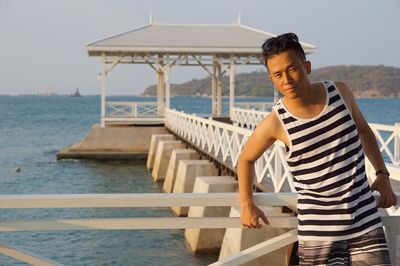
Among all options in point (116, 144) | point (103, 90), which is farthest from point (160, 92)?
point (116, 144)

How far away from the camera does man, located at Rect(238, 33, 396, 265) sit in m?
→ 2.68

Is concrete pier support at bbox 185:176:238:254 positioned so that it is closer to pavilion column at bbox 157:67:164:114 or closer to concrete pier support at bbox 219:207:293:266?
concrete pier support at bbox 219:207:293:266

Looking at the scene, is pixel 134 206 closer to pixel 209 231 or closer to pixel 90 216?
pixel 209 231

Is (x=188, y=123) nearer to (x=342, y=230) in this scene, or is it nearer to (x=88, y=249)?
(x=88, y=249)

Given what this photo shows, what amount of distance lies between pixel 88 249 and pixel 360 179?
8813 millimetres

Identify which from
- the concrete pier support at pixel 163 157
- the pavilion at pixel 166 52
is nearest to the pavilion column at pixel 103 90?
the pavilion at pixel 166 52

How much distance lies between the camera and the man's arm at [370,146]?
2.83 metres

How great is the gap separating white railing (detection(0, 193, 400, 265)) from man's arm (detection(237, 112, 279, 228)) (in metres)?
0.17

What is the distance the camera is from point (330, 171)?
2670 millimetres

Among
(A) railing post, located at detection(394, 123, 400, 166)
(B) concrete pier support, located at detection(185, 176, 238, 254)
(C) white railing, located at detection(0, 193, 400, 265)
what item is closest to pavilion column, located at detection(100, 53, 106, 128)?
(B) concrete pier support, located at detection(185, 176, 238, 254)

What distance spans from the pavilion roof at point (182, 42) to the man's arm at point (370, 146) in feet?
72.2

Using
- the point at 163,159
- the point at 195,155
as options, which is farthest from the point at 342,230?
the point at 163,159

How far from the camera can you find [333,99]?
9.02 ft

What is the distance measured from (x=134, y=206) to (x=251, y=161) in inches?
25.1
